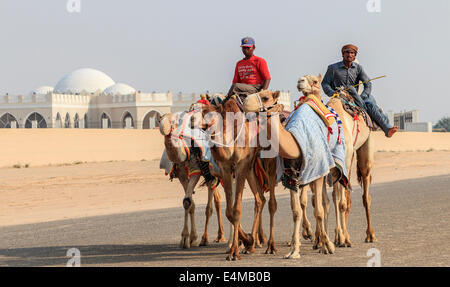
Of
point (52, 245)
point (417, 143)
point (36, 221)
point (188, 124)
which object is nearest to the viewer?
point (188, 124)

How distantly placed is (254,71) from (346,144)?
63.1 inches

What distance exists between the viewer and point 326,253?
865 centimetres

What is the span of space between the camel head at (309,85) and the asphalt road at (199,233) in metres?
2.05

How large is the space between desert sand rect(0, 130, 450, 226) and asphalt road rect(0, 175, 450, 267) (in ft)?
10.4

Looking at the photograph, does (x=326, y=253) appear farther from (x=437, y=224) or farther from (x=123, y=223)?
(x=123, y=223)

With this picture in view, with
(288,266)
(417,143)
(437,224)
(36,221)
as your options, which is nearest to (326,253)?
(288,266)

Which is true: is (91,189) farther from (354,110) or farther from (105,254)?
(354,110)

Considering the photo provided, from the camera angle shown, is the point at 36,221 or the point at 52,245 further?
the point at 36,221

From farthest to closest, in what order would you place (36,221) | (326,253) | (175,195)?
(175,195) < (36,221) < (326,253)

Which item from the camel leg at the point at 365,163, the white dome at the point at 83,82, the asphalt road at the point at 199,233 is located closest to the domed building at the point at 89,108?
the white dome at the point at 83,82

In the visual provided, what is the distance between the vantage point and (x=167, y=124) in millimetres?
9359

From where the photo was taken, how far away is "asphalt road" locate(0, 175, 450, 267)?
8.25 meters

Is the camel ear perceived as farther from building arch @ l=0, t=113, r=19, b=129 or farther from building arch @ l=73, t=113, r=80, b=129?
building arch @ l=0, t=113, r=19, b=129
